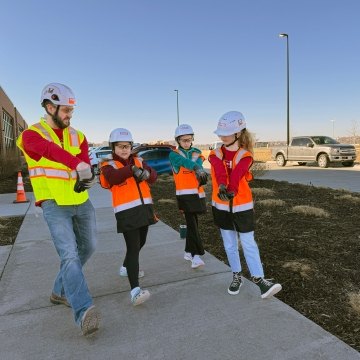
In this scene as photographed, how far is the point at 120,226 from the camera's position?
340 cm

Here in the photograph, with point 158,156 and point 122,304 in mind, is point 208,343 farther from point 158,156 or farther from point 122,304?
point 158,156

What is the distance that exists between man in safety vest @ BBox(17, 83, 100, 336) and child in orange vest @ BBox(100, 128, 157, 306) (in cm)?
31

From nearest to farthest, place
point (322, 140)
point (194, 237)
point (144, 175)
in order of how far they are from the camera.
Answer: point (144, 175), point (194, 237), point (322, 140)

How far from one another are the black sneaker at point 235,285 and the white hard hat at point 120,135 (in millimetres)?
1634

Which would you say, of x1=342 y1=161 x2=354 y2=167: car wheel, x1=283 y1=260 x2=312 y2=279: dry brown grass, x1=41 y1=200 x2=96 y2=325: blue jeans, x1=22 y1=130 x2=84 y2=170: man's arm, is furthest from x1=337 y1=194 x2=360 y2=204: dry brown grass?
x1=342 y1=161 x2=354 y2=167: car wheel

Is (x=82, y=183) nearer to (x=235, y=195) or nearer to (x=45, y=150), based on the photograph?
(x=45, y=150)

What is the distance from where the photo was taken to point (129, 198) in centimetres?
343

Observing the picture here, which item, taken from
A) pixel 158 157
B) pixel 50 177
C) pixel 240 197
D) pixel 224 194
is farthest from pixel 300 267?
pixel 158 157

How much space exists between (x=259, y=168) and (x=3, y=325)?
35.3 feet

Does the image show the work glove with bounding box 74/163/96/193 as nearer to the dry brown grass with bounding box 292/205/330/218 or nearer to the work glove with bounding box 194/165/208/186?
the work glove with bounding box 194/165/208/186

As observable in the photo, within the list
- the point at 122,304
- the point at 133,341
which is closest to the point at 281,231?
the point at 122,304

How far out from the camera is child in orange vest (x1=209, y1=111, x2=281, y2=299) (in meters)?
3.51

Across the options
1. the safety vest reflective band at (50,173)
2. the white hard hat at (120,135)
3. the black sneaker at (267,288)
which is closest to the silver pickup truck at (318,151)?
the black sneaker at (267,288)

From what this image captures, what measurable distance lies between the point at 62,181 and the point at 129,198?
2.11ft
